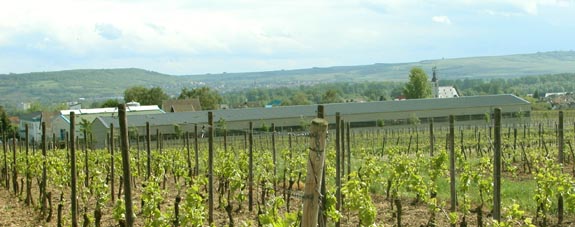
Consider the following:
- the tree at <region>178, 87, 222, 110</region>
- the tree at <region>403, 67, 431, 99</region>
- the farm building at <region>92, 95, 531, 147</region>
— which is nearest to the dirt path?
the farm building at <region>92, 95, 531, 147</region>

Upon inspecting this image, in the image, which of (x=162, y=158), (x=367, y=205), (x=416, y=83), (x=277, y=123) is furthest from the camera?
(x=416, y=83)

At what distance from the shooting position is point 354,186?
10766 mm

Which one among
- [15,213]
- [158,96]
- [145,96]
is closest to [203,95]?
[158,96]

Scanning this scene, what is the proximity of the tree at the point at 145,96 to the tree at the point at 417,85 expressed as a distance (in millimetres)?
34867

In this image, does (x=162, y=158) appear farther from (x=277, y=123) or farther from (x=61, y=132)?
(x=61, y=132)

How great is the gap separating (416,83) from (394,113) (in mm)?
37430

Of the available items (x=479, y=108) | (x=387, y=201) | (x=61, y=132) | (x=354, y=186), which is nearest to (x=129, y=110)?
(x=61, y=132)

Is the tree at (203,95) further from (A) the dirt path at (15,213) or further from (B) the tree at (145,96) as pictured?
(A) the dirt path at (15,213)

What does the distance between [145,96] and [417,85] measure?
38206 millimetres

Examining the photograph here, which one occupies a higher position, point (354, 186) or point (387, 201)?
point (354, 186)

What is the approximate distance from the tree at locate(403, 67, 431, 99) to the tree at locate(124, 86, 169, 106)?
3487cm

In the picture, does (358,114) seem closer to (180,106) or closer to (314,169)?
(180,106)

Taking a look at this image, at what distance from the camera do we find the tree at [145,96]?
336 ft

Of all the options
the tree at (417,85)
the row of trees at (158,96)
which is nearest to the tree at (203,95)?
the row of trees at (158,96)
